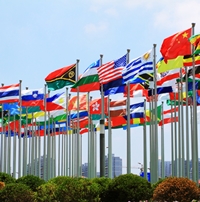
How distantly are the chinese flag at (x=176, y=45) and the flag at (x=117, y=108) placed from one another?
1701 centimetres

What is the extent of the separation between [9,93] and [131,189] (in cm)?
2439

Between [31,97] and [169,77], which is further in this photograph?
[31,97]

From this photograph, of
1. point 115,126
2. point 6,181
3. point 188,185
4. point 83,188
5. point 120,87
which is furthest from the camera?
point 115,126

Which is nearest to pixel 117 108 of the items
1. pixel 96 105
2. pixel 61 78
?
pixel 96 105

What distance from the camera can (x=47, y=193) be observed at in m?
23.2

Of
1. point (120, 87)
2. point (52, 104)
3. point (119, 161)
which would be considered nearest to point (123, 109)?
point (52, 104)

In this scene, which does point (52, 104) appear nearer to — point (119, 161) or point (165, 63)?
point (165, 63)

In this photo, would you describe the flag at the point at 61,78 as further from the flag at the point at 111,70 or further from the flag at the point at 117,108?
the flag at the point at 117,108

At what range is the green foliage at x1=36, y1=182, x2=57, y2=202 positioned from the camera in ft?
75.3

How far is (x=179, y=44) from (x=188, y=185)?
941cm

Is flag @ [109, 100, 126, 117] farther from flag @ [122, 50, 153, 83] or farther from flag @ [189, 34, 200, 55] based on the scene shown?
flag @ [189, 34, 200, 55]

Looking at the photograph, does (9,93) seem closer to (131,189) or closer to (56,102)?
(56,102)

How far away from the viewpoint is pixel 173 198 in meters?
20.9

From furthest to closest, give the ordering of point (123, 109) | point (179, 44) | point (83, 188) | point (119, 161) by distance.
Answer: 1. point (119, 161)
2. point (123, 109)
3. point (179, 44)
4. point (83, 188)
